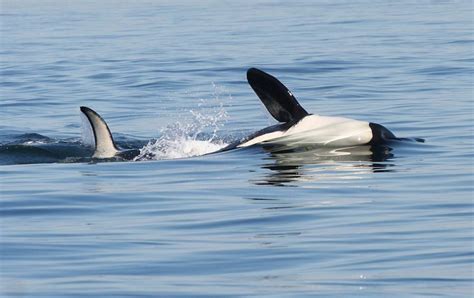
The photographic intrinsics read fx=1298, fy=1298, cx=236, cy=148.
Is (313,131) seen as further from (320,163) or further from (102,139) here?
(102,139)

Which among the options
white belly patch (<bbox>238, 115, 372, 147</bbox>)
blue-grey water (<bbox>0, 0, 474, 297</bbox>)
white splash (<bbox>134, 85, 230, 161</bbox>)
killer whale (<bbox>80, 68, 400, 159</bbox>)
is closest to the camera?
blue-grey water (<bbox>0, 0, 474, 297</bbox>)

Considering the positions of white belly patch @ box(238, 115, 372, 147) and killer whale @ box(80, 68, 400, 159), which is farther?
white belly patch @ box(238, 115, 372, 147)

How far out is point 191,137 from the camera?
1600cm

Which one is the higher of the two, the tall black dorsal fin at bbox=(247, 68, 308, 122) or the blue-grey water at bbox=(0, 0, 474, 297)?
the tall black dorsal fin at bbox=(247, 68, 308, 122)

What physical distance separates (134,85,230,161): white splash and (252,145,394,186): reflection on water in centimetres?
119

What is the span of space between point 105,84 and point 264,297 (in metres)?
16.8

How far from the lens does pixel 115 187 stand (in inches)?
447

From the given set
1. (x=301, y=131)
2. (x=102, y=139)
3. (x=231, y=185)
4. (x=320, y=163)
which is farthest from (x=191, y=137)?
(x=231, y=185)

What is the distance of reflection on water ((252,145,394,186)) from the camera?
11.6 metres

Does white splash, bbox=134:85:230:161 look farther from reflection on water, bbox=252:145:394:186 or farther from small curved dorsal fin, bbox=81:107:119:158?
reflection on water, bbox=252:145:394:186

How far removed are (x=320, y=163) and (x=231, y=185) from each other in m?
1.29

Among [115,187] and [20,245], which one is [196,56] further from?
[20,245]

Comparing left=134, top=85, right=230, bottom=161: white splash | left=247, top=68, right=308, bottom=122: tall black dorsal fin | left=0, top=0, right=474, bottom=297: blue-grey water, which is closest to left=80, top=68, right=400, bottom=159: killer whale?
left=247, top=68, right=308, bottom=122: tall black dorsal fin

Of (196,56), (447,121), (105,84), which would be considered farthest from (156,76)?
(447,121)
